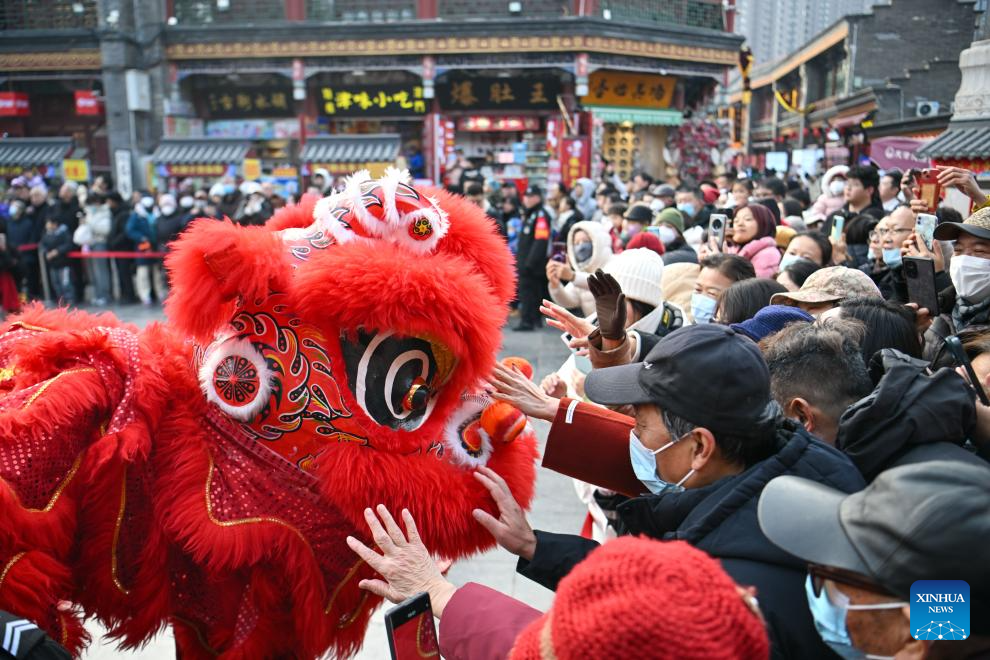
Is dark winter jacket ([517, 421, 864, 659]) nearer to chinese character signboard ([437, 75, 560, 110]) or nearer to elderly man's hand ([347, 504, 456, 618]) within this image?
elderly man's hand ([347, 504, 456, 618])

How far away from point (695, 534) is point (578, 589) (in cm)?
51

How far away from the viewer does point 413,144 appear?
58.4ft

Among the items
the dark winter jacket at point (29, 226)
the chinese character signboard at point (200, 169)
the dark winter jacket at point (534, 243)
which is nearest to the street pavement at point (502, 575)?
the dark winter jacket at point (534, 243)

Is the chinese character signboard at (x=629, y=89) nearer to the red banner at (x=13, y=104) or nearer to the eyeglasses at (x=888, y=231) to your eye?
the red banner at (x=13, y=104)

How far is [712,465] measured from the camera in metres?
1.51

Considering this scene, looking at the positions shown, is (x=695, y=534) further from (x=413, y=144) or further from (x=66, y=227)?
(x=413, y=144)

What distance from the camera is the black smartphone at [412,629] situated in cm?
144

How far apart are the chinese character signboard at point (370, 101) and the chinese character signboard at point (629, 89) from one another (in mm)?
3747

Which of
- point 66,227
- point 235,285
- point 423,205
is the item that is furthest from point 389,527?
point 66,227

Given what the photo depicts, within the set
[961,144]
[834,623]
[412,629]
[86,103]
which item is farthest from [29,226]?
[834,623]

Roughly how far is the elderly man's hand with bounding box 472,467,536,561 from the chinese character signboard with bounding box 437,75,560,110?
16.5 m

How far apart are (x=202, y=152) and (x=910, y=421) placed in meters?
16.0

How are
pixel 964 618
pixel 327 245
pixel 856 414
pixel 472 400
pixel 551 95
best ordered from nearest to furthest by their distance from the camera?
pixel 964 618
pixel 856 414
pixel 327 245
pixel 472 400
pixel 551 95

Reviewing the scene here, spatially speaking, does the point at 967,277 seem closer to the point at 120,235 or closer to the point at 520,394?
the point at 520,394
